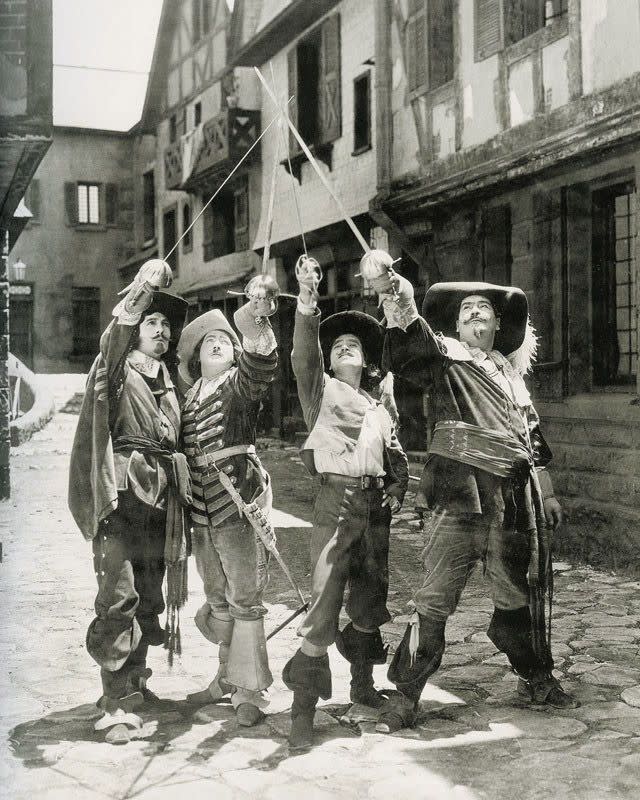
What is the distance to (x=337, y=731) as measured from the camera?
3.88 meters

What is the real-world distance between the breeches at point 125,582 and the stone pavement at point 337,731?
1.09ft

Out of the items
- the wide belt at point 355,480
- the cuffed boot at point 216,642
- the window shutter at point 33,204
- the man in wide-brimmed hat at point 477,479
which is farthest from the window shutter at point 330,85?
the cuffed boot at point 216,642

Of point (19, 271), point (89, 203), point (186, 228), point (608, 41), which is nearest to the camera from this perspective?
point (89, 203)

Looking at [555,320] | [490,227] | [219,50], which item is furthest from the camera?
[219,50]

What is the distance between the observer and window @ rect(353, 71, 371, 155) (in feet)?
36.2

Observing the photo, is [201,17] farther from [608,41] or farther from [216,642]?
[216,642]

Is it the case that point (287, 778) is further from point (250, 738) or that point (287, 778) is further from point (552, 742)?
point (552, 742)

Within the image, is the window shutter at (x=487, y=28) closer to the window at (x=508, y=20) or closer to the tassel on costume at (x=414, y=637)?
the window at (x=508, y=20)

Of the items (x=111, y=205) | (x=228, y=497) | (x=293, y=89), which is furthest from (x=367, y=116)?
(x=228, y=497)

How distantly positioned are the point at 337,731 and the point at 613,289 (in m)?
5.18

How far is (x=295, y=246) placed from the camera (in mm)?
10781

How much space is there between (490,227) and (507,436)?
5.36 metres

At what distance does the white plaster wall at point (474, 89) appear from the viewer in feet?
29.2

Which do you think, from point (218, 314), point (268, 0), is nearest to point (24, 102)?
point (218, 314)
